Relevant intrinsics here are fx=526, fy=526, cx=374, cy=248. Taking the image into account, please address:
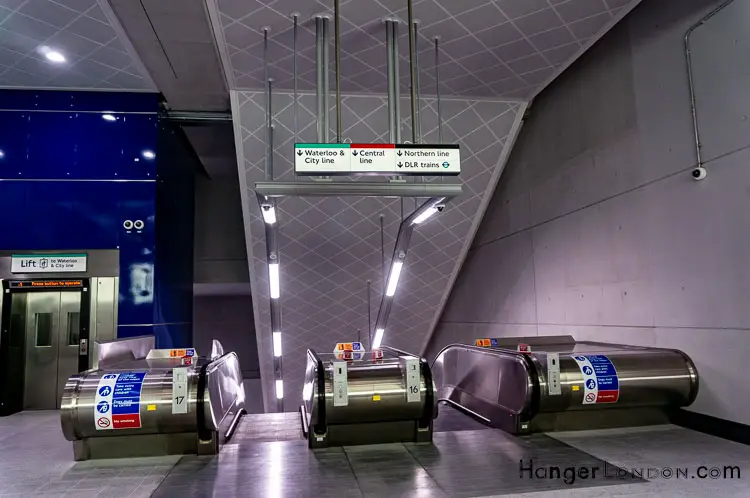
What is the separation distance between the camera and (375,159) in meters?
4.91

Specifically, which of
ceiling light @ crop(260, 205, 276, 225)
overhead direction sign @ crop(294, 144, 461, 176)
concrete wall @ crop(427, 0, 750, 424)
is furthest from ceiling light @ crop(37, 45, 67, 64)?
concrete wall @ crop(427, 0, 750, 424)

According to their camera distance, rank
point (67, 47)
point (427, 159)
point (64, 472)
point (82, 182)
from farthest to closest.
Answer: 1. point (82, 182)
2. point (67, 47)
3. point (427, 159)
4. point (64, 472)

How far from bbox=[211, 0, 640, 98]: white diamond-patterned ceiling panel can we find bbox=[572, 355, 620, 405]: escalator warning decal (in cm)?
360

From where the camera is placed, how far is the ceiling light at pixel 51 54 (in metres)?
6.62

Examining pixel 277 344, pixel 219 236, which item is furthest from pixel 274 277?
pixel 219 236

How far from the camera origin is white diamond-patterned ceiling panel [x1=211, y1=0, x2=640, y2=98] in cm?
540

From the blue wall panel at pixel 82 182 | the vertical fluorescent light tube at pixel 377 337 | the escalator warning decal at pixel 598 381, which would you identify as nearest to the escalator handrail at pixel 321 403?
the escalator warning decal at pixel 598 381

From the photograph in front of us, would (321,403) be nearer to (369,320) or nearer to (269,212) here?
(269,212)

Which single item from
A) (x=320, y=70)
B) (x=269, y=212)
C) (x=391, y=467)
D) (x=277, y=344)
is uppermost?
(x=320, y=70)

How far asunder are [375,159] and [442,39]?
6.78 feet

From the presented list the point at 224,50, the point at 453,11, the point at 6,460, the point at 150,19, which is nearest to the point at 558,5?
the point at 453,11

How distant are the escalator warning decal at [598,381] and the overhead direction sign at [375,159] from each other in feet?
7.24

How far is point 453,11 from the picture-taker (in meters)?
5.46

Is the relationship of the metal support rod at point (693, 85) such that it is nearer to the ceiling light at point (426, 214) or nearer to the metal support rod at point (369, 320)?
the ceiling light at point (426, 214)
